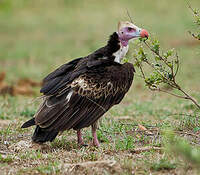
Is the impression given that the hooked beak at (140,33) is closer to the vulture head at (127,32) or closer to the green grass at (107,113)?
the vulture head at (127,32)

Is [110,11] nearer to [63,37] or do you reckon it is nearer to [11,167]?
[63,37]

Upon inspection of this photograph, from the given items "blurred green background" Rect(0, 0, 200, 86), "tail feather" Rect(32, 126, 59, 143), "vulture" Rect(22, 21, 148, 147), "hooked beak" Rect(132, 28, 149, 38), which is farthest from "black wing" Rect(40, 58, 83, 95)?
"blurred green background" Rect(0, 0, 200, 86)

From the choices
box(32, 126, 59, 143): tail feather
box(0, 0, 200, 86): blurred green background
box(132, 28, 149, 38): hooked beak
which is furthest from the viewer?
box(0, 0, 200, 86): blurred green background

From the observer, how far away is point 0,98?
924 cm

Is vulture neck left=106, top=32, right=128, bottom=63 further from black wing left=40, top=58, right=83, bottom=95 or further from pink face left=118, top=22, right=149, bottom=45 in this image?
black wing left=40, top=58, right=83, bottom=95

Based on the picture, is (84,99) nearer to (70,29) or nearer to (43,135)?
(43,135)

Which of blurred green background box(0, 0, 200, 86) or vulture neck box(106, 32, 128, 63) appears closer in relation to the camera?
vulture neck box(106, 32, 128, 63)

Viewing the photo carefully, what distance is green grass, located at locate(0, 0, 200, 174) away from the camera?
4418 mm

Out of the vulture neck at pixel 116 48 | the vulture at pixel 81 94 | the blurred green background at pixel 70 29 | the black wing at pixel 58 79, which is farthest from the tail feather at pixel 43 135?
the blurred green background at pixel 70 29

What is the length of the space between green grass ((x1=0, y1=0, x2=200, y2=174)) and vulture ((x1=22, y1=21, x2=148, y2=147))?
11.5 inches

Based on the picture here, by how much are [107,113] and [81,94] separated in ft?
7.76

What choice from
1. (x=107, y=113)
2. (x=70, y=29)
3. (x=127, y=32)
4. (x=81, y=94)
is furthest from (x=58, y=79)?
(x=70, y=29)

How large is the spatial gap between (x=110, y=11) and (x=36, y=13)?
12.0 ft

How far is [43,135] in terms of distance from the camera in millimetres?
5301
